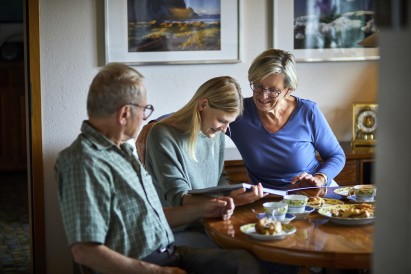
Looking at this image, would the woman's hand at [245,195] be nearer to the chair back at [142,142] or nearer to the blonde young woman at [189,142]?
the blonde young woman at [189,142]

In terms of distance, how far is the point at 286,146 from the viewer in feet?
11.1

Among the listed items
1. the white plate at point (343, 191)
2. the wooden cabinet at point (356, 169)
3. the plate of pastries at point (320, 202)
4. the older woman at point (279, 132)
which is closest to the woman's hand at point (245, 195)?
the plate of pastries at point (320, 202)

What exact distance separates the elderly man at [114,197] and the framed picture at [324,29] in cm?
217

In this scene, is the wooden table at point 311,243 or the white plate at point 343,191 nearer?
the wooden table at point 311,243

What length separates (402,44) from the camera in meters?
1.21

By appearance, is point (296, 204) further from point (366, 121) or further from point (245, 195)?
point (366, 121)

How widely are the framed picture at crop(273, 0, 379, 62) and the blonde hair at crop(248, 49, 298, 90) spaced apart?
0.94 m

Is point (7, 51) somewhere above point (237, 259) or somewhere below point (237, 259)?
above

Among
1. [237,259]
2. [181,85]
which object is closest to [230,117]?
[237,259]

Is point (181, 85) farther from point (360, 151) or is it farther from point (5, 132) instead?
point (5, 132)

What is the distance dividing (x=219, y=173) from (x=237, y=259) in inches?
36.8

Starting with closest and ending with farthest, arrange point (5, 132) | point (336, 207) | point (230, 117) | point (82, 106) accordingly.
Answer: point (336, 207), point (230, 117), point (82, 106), point (5, 132)

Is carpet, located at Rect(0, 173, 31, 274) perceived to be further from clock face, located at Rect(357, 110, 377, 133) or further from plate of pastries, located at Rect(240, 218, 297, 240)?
plate of pastries, located at Rect(240, 218, 297, 240)

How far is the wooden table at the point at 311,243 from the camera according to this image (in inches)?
85.6
